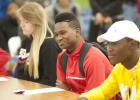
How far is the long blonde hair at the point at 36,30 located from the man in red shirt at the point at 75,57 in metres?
0.87

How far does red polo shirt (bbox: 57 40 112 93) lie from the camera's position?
405 centimetres

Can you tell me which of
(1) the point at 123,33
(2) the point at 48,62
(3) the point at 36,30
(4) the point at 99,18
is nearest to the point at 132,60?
(1) the point at 123,33

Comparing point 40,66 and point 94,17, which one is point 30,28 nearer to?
point 40,66

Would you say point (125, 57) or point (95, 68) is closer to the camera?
point (125, 57)

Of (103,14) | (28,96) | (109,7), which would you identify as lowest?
(28,96)

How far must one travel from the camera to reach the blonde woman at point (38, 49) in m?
5.16

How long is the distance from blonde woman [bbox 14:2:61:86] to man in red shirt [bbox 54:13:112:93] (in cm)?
84

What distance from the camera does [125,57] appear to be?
3.49 metres

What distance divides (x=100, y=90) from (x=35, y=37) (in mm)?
1799

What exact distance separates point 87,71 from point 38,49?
121 cm

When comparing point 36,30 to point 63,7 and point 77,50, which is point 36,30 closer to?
point 77,50

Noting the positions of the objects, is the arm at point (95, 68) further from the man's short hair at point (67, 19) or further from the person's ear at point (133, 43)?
the person's ear at point (133, 43)

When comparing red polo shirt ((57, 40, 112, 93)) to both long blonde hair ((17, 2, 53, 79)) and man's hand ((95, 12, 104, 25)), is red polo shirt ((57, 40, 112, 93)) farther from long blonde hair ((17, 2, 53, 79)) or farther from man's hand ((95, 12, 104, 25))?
man's hand ((95, 12, 104, 25))

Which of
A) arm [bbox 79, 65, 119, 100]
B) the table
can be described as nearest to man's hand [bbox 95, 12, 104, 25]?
the table
